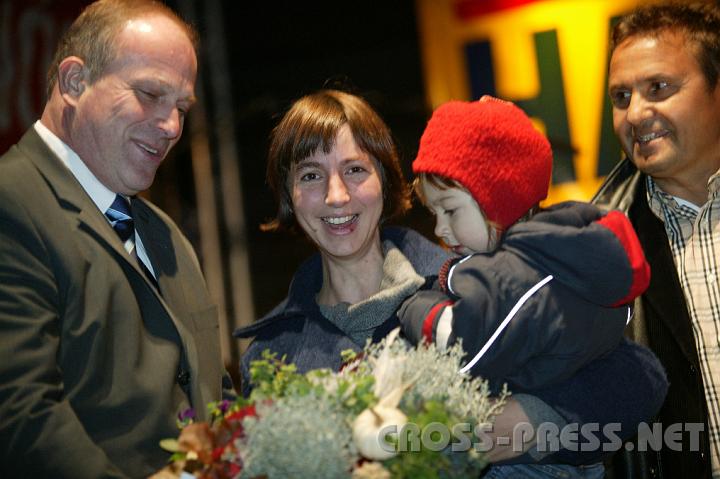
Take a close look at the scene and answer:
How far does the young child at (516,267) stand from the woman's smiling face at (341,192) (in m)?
0.40

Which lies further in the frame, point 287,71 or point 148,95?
point 287,71

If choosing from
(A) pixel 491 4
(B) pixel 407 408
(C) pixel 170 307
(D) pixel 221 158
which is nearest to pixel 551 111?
(A) pixel 491 4

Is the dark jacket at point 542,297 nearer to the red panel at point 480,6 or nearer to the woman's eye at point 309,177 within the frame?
the woman's eye at point 309,177

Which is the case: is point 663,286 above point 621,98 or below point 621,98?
below

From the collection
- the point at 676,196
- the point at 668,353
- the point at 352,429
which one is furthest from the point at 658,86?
the point at 352,429

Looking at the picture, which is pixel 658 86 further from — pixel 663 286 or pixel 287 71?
pixel 287 71

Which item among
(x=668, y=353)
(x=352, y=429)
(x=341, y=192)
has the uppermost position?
(x=341, y=192)

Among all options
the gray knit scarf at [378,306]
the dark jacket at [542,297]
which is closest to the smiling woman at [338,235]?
the gray knit scarf at [378,306]

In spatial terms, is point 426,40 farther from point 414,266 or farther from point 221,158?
point 414,266

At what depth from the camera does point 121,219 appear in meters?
2.09

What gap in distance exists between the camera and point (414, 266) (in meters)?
2.34

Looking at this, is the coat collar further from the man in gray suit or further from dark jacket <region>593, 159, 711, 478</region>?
dark jacket <region>593, 159, 711, 478</region>

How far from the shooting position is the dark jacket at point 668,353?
2.29 m

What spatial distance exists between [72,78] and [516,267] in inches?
49.3
